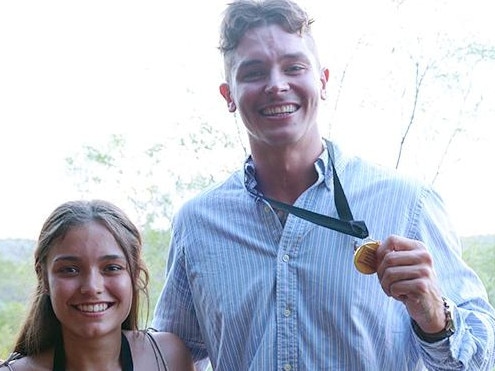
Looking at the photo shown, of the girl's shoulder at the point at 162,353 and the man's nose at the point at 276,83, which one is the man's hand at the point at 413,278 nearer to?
the man's nose at the point at 276,83

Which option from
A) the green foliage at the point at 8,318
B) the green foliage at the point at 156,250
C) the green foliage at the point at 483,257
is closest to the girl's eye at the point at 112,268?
the green foliage at the point at 156,250

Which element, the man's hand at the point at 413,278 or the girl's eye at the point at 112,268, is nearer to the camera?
the man's hand at the point at 413,278

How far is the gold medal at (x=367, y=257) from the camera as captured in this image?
1.19 meters

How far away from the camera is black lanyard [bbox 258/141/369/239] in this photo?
1.30 m

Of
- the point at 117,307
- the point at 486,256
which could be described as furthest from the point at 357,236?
the point at 486,256

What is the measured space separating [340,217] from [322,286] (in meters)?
0.12

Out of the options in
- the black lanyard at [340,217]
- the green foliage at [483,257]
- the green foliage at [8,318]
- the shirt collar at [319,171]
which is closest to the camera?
the black lanyard at [340,217]

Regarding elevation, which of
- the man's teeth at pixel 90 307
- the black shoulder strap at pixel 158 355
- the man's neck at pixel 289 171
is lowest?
the black shoulder strap at pixel 158 355

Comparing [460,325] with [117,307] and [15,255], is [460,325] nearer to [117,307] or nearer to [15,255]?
[117,307]

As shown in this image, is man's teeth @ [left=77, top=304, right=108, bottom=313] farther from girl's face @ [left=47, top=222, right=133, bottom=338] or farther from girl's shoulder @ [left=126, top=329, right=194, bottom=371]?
girl's shoulder @ [left=126, top=329, right=194, bottom=371]

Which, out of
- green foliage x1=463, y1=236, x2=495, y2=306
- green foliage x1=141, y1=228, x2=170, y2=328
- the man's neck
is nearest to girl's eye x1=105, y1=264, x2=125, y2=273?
the man's neck

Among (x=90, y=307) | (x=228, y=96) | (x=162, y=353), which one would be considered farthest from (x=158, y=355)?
(x=228, y=96)

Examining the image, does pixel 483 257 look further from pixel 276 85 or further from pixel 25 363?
pixel 25 363

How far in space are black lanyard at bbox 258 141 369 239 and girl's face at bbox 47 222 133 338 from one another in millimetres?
353
